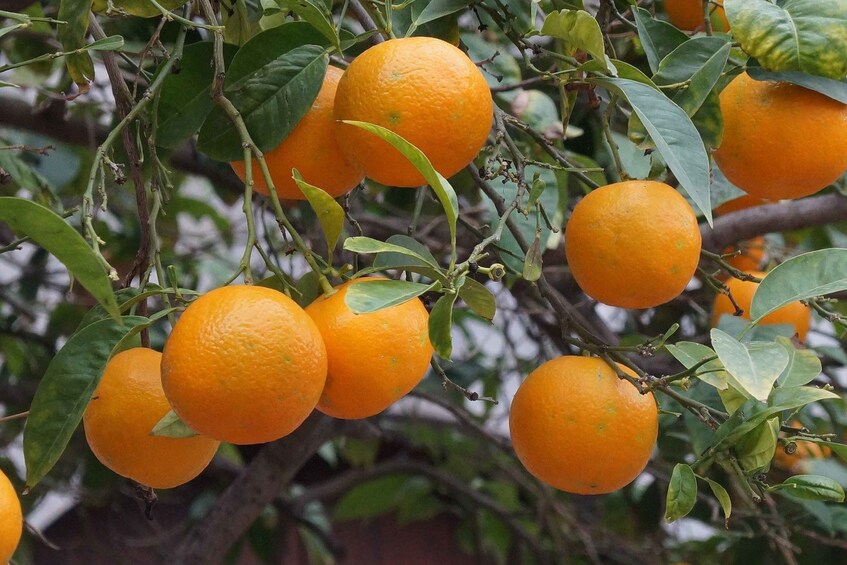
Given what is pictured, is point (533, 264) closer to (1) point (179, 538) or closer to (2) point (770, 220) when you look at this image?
(2) point (770, 220)

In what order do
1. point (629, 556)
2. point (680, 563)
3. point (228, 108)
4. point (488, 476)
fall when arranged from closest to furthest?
point (228, 108)
point (680, 563)
point (629, 556)
point (488, 476)

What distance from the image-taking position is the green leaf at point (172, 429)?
687 millimetres

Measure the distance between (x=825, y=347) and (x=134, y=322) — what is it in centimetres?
115

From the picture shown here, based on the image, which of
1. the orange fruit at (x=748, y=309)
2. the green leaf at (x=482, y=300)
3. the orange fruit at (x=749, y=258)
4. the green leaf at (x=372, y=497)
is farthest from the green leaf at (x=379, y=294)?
the green leaf at (x=372, y=497)

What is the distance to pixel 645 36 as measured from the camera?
842 mm

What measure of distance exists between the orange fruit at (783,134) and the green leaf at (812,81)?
0.05ft

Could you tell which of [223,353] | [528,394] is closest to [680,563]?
[528,394]

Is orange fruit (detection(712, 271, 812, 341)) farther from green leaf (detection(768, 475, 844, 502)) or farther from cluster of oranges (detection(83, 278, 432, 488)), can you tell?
cluster of oranges (detection(83, 278, 432, 488))

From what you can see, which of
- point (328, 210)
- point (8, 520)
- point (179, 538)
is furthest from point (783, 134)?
point (179, 538)

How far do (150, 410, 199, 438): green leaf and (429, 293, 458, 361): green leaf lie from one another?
0.64ft

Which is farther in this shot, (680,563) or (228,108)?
(680,563)

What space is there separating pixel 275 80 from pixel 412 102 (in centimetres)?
13

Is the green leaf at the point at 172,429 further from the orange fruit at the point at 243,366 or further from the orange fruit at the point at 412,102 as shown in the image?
the orange fruit at the point at 412,102

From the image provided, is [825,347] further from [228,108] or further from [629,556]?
[228,108]
